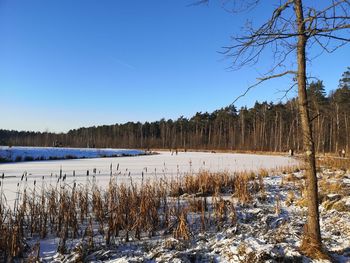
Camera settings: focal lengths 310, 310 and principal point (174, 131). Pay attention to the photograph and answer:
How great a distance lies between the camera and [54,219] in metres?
5.08

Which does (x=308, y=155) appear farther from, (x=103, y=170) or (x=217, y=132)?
(x=217, y=132)

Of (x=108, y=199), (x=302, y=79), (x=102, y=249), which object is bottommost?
(x=102, y=249)

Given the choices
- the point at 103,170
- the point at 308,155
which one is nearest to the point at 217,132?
the point at 103,170

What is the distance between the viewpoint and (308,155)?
132 inches

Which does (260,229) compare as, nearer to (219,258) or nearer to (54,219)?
(219,258)

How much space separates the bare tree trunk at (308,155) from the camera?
3.34 m

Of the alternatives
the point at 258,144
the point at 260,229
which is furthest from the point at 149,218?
the point at 258,144

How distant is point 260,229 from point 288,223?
1.64 feet

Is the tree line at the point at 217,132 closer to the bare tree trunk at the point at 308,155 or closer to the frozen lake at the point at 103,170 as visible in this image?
the frozen lake at the point at 103,170

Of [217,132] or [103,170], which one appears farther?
[217,132]

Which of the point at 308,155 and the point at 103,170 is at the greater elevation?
the point at 308,155

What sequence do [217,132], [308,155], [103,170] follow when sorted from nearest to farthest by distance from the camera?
[308,155] < [103,170] < [217,132]

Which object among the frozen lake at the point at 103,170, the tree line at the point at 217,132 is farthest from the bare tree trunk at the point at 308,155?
the tree line at the point at 217,132

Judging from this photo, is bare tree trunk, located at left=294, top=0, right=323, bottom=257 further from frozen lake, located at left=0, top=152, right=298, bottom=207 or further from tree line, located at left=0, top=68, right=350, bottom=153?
tree line, located at left=0, top=68, right=350, bottom=153
